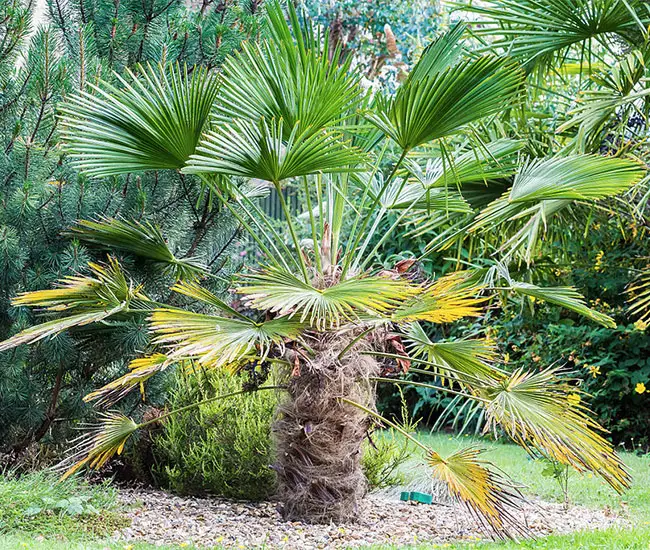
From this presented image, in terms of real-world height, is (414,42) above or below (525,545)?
above

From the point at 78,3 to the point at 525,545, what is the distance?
13.9 ft

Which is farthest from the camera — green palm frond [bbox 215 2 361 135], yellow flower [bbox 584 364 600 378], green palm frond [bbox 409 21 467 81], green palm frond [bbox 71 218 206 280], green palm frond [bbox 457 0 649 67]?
yellow flower [bbox 584 364 600 378]

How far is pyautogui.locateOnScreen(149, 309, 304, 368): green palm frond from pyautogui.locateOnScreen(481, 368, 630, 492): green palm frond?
3.55 ft

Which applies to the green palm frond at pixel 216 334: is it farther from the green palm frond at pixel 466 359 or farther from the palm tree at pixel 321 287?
the green palm frond at pixel 466 359

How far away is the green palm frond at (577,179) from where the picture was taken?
12.9ft

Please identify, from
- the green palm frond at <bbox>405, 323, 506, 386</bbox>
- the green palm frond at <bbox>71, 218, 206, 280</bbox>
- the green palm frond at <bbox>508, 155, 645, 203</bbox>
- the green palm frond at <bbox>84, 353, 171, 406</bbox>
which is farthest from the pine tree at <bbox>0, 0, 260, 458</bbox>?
the green palm frond at <bbox>508, 155, 645, 203</bbox>

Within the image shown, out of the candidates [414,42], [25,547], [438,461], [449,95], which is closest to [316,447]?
[438,461]

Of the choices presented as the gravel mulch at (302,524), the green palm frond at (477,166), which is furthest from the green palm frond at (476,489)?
the green palm frond at (477,166)

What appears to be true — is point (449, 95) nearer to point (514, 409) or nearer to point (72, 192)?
point (514, 409)

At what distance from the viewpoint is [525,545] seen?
373 cm

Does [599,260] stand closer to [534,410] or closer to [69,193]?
[534,410]

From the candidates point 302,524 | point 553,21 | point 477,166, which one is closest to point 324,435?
point 302,524

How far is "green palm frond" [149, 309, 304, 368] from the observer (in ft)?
10.7

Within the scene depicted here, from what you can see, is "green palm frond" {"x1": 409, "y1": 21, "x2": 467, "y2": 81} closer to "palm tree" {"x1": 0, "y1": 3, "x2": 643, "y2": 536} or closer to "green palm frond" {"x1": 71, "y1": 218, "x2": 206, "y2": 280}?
"palm tree" {"x1": 0, "y1": 3, "x2": 643, "y2": 536}
